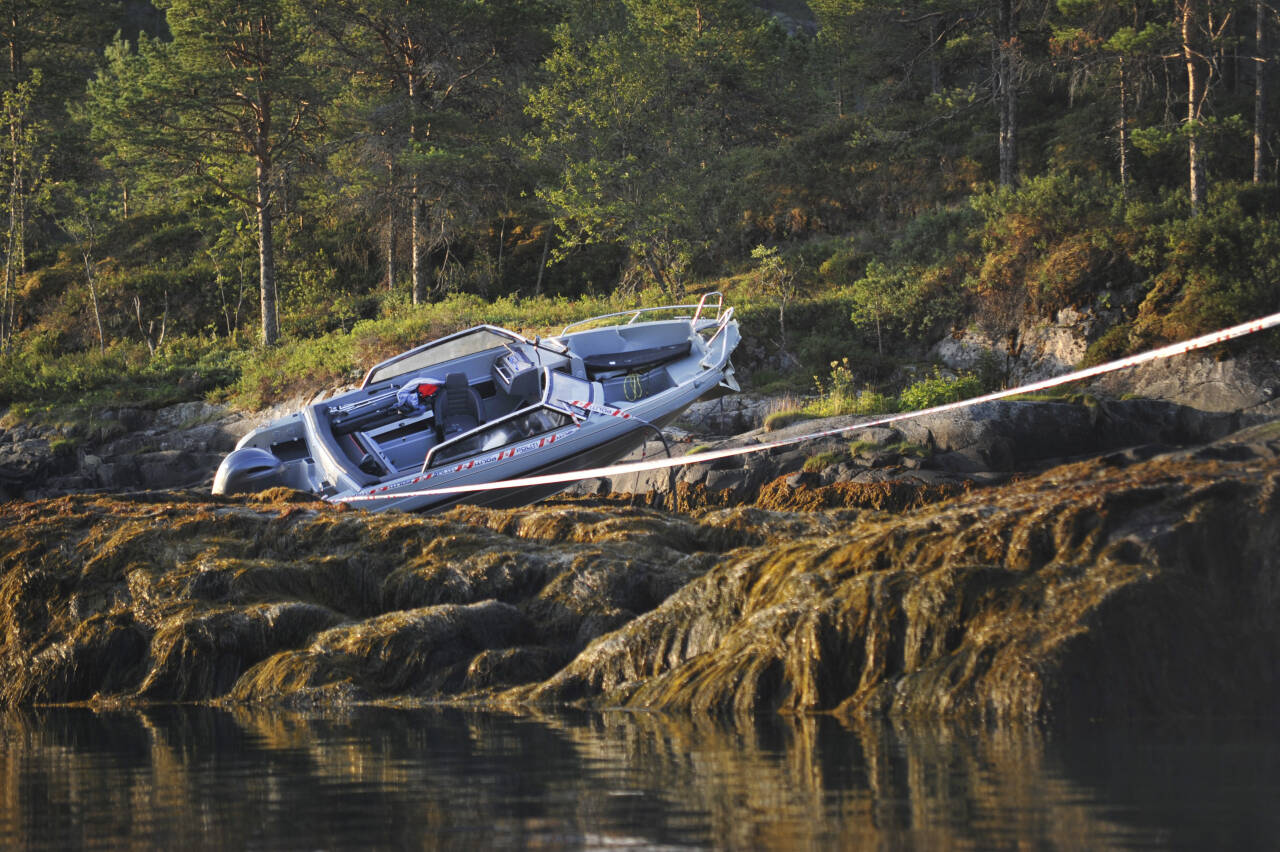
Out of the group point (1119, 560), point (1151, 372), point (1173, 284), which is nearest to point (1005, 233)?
point (1173, 284)

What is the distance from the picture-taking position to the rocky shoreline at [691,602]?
6.43 m

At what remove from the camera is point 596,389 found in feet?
56.9

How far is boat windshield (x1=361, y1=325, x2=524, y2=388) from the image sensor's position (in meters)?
18.8

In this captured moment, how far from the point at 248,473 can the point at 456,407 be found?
323 cm

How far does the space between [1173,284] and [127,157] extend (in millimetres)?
25611

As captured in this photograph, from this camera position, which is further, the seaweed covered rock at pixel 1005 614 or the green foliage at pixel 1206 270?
the green foliage at pixel 1206 270

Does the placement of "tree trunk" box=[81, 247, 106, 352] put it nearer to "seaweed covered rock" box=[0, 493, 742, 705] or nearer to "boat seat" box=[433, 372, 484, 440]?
"boat seat" box=[433, 372, 484, 440]

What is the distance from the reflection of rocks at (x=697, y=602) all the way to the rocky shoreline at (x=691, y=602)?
2cm

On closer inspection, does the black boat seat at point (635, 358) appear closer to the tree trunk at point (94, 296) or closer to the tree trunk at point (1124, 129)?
the tree trunk at point (1124, 129)

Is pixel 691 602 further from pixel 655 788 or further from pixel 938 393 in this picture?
pixel 938 393

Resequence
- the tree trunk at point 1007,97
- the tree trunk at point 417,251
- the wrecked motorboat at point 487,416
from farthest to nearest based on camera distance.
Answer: the tree trunk at point 417,251 < the tree trunk at point 1007,97 < the wrecked motorboat at point 487,416

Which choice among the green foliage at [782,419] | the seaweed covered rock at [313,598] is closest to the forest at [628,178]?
the green foliage at [782,419]

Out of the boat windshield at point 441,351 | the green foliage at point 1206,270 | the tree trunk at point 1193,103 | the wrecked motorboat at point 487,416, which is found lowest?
the wrecked motorboat at point 487,416

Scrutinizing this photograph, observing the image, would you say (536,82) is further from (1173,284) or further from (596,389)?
(596,389)
